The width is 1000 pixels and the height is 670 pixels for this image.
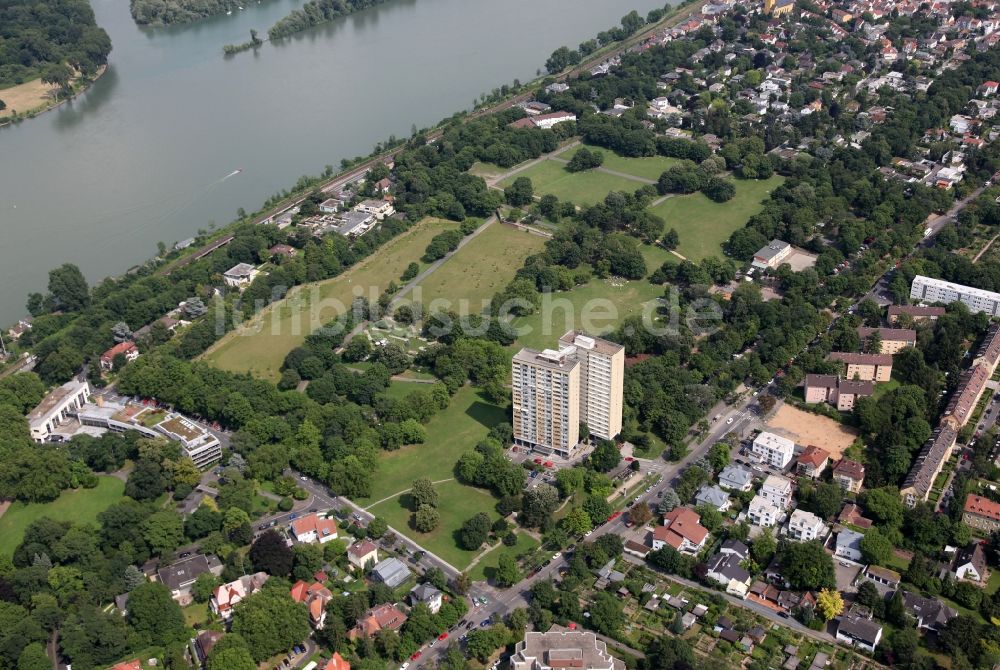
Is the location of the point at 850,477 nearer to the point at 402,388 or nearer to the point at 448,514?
the point at 448,514

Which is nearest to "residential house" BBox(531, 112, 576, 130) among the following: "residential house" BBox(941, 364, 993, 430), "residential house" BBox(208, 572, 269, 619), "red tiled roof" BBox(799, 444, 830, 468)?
"residential house" BBox(941, 364, 993, 430)

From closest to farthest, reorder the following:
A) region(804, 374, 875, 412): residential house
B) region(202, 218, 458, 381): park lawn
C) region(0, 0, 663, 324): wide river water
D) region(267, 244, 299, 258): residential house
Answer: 1. region(804, 374, 875, 412): residential house
2. region(202, 218, 458, 381): park lawn
3. region(267, 244, 299, 258): residential house
4. region(0, 0, 663, 324): wide river water

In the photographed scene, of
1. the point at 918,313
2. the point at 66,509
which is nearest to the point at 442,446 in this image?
the point at 66,509

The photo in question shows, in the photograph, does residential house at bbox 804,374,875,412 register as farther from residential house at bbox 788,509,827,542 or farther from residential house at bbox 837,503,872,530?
residential house at bbox 788,509,827,542

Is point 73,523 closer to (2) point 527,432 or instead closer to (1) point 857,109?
(2) point 527,432

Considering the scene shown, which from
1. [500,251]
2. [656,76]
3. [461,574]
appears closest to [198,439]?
[461,574]

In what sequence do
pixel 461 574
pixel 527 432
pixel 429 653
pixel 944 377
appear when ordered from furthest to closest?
pixel 944 377
pixel 527 432
pixel 461 574
pixel 429 653
